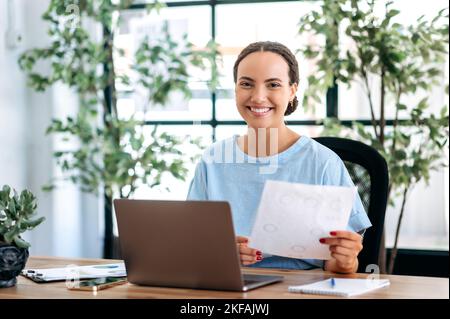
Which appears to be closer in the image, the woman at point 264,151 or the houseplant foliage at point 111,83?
the woman at point 264,151

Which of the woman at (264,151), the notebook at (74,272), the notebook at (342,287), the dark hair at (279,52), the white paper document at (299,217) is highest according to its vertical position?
the dark hair at (279,52)

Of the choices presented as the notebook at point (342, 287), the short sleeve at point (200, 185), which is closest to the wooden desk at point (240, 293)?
the notebook at point (342, 287)

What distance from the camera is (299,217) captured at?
1.75 metres

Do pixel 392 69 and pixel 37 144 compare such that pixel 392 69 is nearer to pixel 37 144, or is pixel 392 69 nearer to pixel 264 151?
pixel 264 151

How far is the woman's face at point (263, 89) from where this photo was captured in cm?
221

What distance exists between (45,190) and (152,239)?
2.77 meters

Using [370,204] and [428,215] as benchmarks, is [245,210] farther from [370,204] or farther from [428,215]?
[428,215]

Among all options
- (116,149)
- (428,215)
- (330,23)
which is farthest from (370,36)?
(116,149)

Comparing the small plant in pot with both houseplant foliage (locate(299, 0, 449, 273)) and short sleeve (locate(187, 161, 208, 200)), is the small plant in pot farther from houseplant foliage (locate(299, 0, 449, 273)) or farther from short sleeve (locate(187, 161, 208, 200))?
houseplant foliage (locate(299, 0, 449, 273))

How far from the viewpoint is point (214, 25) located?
4566 mm

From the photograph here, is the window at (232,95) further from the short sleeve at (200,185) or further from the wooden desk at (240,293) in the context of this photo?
Result: the wooden desk at (240,293)

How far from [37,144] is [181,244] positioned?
3.04m

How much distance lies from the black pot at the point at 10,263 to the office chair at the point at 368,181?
930 mm

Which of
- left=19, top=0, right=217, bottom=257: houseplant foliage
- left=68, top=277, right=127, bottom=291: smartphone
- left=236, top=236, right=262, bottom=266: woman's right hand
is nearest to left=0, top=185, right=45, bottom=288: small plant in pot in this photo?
left=68, top=277, right=127, bottom=291: smartphone
